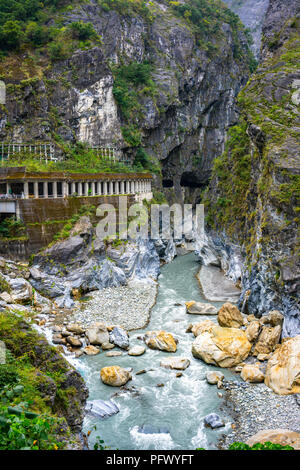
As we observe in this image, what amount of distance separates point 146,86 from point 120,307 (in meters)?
42.1

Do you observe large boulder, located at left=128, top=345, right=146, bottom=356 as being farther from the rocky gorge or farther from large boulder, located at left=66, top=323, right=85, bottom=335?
large boulder, located at left=66, top=323, right=85, bottom=335

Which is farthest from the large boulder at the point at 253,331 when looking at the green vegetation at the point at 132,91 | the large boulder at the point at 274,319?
the green vegetation at the point at 132,91

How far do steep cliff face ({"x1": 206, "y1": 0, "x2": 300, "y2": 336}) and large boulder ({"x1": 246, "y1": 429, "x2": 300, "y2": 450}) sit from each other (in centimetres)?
812

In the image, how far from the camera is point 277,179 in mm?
25656

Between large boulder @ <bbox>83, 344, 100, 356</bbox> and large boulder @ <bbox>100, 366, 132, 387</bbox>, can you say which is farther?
large boulder @ <bbox>83, 344, 100, 356</bbox>

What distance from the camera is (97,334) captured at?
75.0ft

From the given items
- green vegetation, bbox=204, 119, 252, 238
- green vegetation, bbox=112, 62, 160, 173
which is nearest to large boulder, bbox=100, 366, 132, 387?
green vegetation, bbox=204, 119, 252, 238

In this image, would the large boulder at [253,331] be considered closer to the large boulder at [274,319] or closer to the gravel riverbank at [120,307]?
the large boulder at [274,319]

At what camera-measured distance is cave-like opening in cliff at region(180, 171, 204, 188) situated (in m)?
70.8

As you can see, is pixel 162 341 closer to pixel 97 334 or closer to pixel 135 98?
pixel 97 334

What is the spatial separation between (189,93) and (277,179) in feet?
154

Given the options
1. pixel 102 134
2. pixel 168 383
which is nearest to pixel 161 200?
pixel 102 134

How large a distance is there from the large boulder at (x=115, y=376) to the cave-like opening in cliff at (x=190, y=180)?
5417 cm

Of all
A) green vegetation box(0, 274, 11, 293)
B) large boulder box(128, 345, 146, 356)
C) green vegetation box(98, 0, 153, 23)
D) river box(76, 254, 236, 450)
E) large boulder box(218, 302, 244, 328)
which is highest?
green vegetation box(98, 0, 153, 23)
